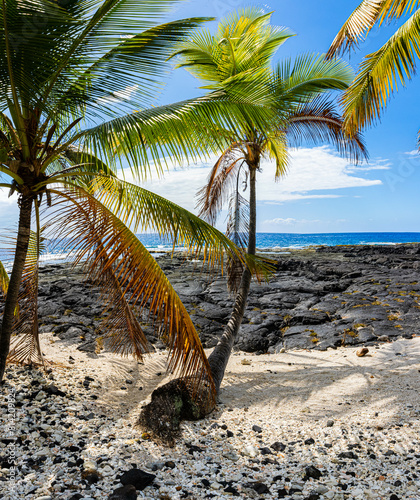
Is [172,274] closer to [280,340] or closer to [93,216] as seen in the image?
[280,340]

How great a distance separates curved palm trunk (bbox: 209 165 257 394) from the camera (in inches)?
245

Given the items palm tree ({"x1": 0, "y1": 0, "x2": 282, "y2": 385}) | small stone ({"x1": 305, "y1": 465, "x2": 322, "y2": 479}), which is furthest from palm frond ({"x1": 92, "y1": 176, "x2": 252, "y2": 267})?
small stone ({"x1": 305, "y1": 465, "x2": 322, "y2": 479})

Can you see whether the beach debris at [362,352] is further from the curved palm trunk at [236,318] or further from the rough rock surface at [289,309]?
the curved palm trunk at [236,318]

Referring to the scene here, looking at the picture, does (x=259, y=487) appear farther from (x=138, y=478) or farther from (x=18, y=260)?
(x=18, y=260)

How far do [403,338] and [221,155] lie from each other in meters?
5.63

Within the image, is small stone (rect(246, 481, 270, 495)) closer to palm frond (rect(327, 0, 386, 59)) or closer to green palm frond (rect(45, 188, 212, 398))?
green palm frond (rect(45, 188, 212, 398))

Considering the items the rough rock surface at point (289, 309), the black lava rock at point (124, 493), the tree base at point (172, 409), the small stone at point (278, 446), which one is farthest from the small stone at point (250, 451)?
the rough rock surface at point (289, 309)

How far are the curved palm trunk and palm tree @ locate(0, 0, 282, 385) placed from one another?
1.83 meters

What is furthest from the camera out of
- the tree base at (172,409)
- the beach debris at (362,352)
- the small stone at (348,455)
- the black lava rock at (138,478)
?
the beach debris at (362,352)

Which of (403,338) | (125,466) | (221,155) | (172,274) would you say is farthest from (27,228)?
(172,274)

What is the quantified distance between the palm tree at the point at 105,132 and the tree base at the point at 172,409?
30.7 inches

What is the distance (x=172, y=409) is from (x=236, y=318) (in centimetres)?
274

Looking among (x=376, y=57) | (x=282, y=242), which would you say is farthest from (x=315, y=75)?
(x=282, y=242)

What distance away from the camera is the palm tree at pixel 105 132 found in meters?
3.90
